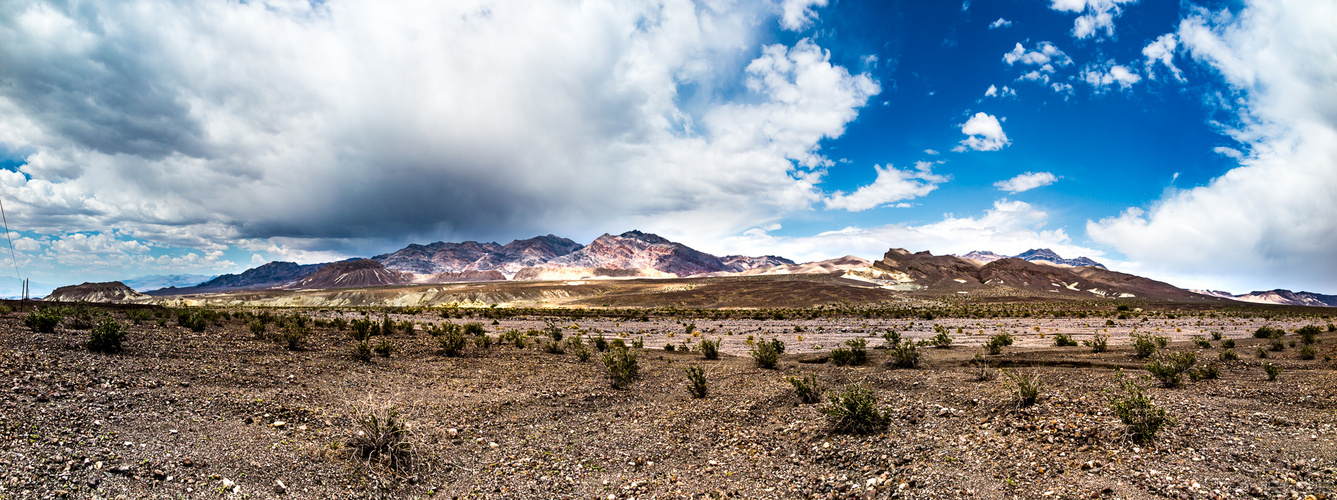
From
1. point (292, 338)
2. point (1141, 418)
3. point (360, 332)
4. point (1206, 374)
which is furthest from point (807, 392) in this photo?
point (360, 332)

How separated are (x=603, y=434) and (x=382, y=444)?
3.82 m

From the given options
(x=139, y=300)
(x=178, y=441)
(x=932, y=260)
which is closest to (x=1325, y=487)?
(x=178, y=441)

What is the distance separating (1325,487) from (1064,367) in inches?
405

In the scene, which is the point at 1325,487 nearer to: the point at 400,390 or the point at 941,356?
the point at 941,356

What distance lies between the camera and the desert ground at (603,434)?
259 inches

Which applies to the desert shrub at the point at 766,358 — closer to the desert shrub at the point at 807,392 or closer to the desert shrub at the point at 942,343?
the desert shrub at the point at 807,392

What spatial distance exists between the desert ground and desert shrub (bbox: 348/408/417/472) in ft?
0.14

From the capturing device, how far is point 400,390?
12047 millimetres

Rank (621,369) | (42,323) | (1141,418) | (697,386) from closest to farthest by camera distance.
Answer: (1141,418)
(697,386)
(42,323)
(621,369)

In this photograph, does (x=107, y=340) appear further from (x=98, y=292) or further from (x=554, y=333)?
(x=98, y=292)

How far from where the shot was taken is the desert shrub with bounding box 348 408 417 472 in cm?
774

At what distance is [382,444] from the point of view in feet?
25.9

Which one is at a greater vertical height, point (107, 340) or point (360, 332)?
point (107, 340)

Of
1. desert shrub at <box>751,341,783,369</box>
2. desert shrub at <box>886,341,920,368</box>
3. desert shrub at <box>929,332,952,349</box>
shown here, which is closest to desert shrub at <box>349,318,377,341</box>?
desert shrub at <box>751,341,783,369</box>
